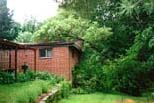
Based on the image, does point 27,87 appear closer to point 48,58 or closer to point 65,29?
point 48,58

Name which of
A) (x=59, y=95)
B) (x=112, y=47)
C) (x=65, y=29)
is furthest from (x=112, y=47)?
(x=59, y=95)

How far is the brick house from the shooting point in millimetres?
27688

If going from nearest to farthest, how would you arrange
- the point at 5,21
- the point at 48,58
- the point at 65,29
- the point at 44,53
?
the point at 48,58, the point at 44,53, the point at 65,29, the point at 5,21

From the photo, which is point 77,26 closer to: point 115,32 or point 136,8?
point 115,32

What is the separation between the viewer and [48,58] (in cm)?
2831

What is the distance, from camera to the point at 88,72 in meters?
27.8

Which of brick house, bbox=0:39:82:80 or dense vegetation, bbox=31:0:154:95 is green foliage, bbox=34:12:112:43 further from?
brick house, bbox=0:39:82:80

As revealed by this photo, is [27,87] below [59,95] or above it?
above

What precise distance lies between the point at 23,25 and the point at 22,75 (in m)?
37.4

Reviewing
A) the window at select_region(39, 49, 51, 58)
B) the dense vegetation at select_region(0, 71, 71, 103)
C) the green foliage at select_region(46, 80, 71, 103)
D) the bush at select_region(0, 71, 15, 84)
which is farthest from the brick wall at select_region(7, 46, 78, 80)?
the bush at select_region(0, 71, 15, 84)

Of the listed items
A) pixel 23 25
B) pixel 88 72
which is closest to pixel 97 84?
pixel 88 72

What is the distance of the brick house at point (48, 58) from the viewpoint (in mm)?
27688

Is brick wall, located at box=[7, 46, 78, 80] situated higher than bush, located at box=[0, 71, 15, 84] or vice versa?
brick wall, located at box=[7, 46, 78, 80]

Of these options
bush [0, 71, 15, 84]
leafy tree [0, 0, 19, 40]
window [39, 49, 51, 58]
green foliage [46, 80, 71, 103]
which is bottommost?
green foliage [46, 80, 71, 103]
